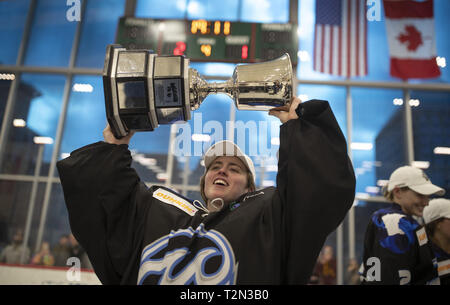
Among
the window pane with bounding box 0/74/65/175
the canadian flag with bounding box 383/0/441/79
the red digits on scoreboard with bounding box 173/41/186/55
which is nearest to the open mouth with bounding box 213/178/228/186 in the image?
the red digits on scoreboard with bounding box 173/41/186/55

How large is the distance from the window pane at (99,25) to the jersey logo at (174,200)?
21.6ft

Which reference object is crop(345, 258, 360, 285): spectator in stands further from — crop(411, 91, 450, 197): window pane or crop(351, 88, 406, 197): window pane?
crop(411, 91, 450, 197): window pane

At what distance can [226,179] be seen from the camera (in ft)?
5.24

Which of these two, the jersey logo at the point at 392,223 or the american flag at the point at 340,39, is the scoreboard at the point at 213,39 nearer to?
the american flag at the point at 340,39

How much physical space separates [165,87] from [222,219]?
1.69 feet

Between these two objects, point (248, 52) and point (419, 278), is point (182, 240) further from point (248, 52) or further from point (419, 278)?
point (248, 52)

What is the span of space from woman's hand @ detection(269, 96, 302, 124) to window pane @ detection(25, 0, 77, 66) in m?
6.96

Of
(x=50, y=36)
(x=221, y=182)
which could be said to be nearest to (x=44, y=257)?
(x=50, y=36)

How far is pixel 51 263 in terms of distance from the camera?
5.77 m

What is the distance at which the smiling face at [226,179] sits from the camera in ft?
5.14

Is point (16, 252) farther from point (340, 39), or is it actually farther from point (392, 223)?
point (340, 39)

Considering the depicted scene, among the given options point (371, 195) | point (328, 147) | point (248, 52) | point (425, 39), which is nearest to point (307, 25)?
point (425, 39)

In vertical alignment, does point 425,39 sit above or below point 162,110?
above
